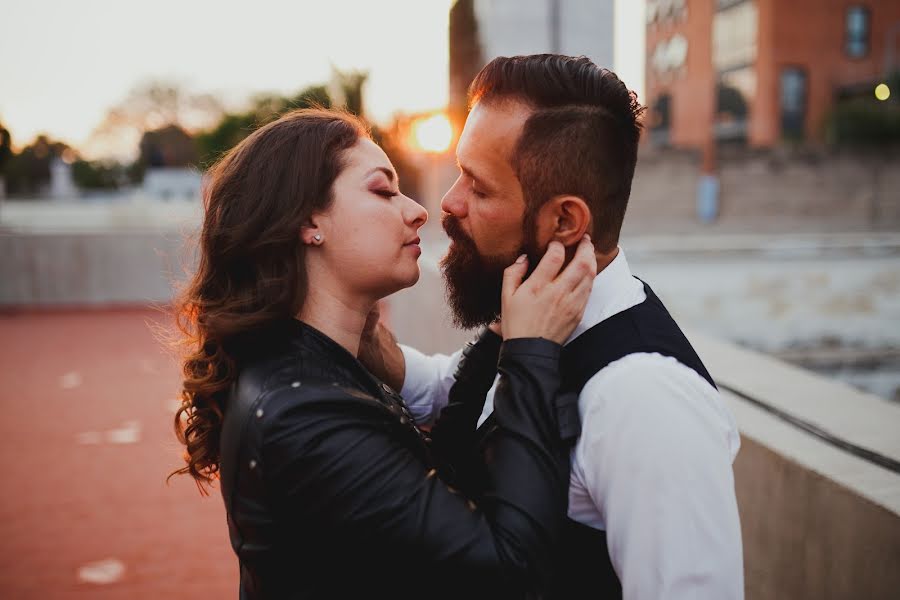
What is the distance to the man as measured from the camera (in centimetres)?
134

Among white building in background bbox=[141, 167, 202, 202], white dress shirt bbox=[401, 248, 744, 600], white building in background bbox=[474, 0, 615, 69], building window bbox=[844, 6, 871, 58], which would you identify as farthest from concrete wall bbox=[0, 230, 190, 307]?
building window bbox=[844, 6, 871, 58]

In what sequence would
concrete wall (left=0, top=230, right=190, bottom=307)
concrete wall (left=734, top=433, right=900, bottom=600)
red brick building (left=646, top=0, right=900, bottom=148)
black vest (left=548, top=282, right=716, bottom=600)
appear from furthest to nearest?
red brick building (left=646, top=0, right=900, bottom=148)
concrete wall (left=0, top=230, right=190, bottom=307)
concrete wall (left=734, top=433, right=900, bottom=600)
black vest (left=548, top=282, right=716, bottom=600)

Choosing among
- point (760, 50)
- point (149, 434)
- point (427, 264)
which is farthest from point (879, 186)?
point (149, 434)

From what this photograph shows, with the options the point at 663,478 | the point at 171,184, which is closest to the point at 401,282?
the point at 663,478

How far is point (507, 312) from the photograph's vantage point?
1.66 meters

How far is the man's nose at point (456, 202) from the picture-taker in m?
1.85

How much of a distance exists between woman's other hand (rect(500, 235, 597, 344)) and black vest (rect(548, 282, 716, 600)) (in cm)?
7

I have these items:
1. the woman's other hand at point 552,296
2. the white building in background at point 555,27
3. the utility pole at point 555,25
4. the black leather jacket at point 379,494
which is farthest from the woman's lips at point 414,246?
the utility pole at point 555,25

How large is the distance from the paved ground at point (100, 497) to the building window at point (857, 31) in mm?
43157

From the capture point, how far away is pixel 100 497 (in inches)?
205

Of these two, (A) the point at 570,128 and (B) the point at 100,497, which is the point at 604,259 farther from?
(B) the point at 100,497

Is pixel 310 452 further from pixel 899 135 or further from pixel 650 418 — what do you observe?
pixel 899 135

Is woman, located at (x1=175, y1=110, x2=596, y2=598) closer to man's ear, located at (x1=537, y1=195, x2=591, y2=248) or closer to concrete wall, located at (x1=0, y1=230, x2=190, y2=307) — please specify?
man's ear, located at (x1=537, y1=195, x2=591, y2=248)

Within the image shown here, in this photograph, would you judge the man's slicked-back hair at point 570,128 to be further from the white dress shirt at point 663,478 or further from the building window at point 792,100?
the building window at point 792,100
